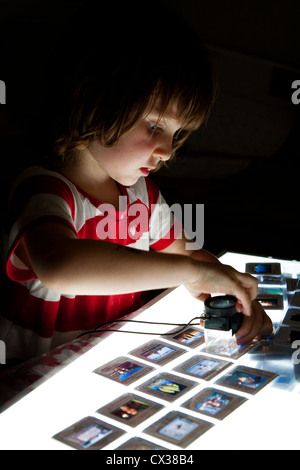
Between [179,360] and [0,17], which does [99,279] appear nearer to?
[179,360]

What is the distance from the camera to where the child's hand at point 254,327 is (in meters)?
1.05

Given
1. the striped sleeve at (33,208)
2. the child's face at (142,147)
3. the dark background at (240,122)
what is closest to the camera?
the striped sleeve at (33,208)

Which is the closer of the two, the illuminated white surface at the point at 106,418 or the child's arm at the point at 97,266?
the illuminated white surface at the point at 106,418

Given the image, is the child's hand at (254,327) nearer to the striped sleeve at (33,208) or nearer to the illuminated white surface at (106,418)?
the illuminated white surface at (106,418)

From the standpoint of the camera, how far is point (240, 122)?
339 centimetres

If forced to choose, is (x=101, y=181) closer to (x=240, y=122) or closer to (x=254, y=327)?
(x=254, y=327)

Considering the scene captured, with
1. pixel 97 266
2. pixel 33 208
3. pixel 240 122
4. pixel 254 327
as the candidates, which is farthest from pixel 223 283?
pixel 240 122

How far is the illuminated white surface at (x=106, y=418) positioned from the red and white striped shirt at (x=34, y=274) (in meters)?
0.24

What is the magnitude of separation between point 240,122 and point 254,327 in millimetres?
2500

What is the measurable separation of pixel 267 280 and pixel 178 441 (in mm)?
719

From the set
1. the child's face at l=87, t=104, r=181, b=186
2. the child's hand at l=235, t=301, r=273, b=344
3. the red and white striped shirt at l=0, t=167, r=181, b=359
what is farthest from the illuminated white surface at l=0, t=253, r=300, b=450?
the child's face at l=87, t=104, r=181, b=186

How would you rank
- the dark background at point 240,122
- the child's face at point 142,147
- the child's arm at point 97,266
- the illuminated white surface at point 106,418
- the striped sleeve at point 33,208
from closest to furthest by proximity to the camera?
the illuminated white surface at point 106,418 → the child's arm at point 97,266 → the striped sleeve at point 33,208 → the child's face at point 142,147 → the dark background at point 240,122

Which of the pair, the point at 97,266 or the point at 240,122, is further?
the point at 240,122

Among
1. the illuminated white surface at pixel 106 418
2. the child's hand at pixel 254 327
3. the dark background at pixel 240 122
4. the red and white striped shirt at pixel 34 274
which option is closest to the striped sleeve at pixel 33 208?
the red and white striped shirt at pixel 34 274
